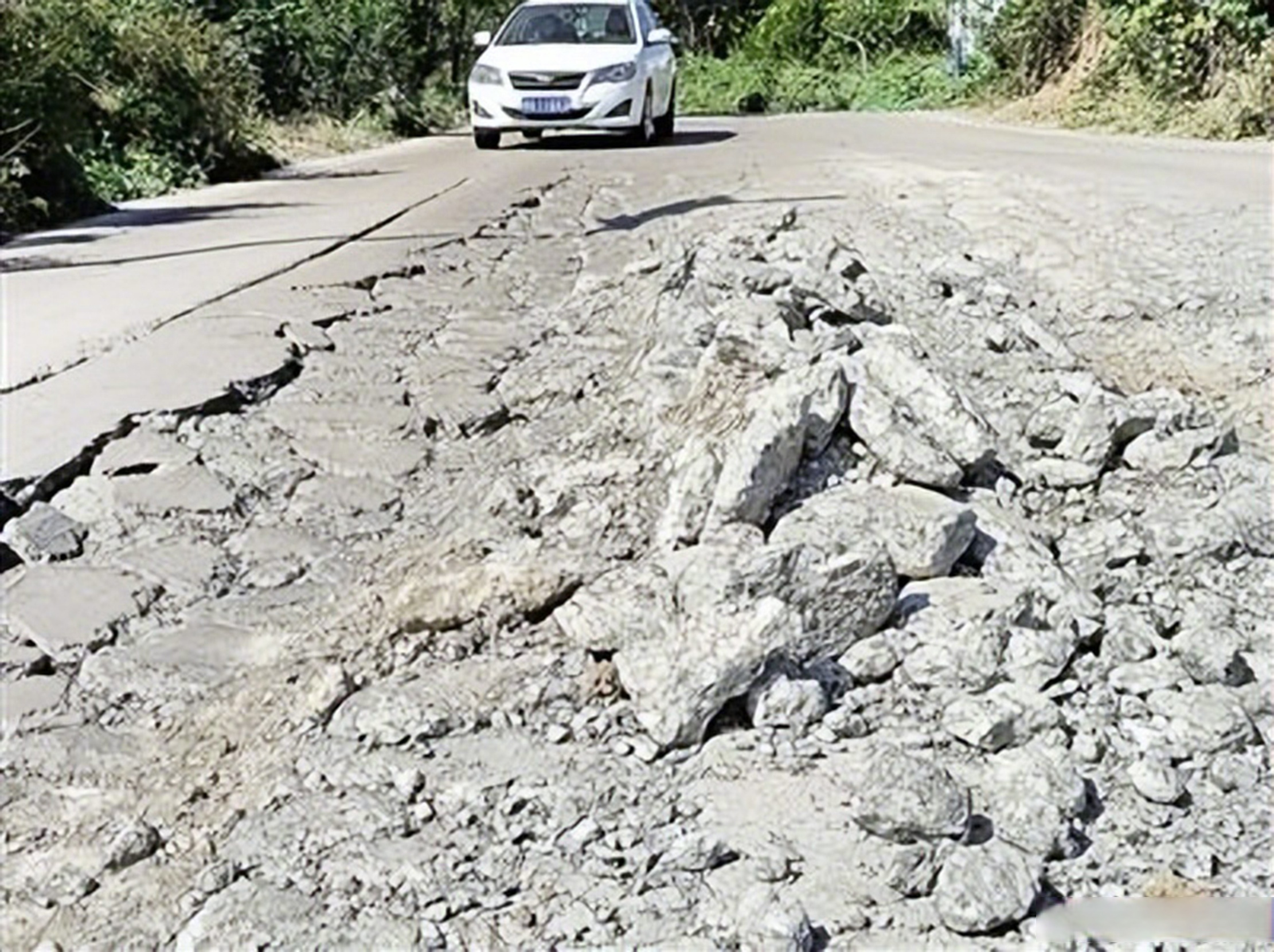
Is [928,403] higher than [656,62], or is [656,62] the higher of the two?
[928,403]

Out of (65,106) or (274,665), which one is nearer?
(274,665)

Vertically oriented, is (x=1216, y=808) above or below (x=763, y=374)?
below

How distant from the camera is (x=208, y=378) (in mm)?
6711

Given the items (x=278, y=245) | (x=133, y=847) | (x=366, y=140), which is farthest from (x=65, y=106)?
(x=133, y=847)

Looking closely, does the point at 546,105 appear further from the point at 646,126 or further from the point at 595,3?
the point at 595,3

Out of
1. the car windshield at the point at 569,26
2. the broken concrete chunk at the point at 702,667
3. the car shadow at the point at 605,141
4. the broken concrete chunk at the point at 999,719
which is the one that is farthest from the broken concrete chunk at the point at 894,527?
the car windshield at the point at 569,26

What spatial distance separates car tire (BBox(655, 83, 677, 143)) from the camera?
19.2 metres

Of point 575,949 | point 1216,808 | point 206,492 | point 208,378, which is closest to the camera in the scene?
point 575,949

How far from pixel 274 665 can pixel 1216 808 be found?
2.18m

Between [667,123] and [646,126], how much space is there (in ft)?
5.20

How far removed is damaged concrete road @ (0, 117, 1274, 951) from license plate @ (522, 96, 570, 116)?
10468mm

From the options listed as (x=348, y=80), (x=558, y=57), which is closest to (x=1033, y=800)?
(x=558, y=57)

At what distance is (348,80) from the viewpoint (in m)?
23.0

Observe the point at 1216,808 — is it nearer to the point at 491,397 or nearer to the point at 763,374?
the point at 763,374
